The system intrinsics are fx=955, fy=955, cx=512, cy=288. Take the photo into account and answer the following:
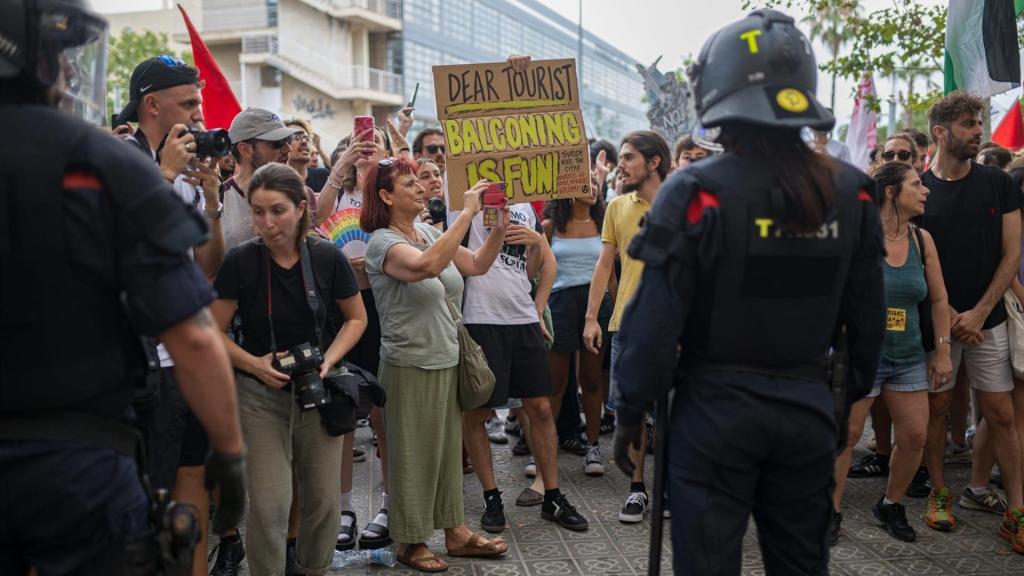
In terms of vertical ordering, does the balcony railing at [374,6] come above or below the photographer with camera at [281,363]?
above

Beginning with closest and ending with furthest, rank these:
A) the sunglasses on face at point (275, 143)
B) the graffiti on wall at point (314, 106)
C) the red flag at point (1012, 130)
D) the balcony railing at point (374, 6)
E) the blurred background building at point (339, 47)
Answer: the sunglasses on face at point (275, 143), the red flag at point (1012, 130), the blurred background building at point (339, 47), the graffiti on wall at point (314, 106), the balcony railing at point (374, 6)

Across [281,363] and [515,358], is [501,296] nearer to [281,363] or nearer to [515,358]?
[515,358]

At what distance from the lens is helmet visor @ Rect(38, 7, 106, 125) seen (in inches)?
92.0

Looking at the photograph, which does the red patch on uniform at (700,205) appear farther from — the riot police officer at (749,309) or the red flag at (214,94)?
the red flag at (214,94)

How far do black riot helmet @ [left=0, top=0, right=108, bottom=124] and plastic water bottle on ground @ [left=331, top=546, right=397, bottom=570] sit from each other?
315 cm

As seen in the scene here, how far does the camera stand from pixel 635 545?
5297 mm

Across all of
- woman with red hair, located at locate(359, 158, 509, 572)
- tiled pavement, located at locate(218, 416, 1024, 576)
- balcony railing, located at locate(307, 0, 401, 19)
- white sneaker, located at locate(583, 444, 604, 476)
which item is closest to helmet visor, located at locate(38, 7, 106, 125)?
woman with red hair, located at locate(359, 158, 509, 572)

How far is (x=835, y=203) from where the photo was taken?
2.98 meters

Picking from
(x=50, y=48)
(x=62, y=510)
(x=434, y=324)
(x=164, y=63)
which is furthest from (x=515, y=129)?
(x=62, y=510)

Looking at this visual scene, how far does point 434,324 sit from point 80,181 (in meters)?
2.85

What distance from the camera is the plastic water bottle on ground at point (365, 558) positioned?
16.7ft

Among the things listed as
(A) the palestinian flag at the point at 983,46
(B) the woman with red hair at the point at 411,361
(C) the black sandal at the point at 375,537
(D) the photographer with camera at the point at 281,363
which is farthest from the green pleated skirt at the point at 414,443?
(A) the palestinian flag at the point at 983,46

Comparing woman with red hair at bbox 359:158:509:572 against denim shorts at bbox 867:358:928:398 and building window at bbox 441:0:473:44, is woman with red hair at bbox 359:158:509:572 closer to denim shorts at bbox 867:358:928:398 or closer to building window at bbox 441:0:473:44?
denim shorts at bbox 867:358:928:398

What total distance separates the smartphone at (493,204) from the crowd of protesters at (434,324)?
0.06 meters
